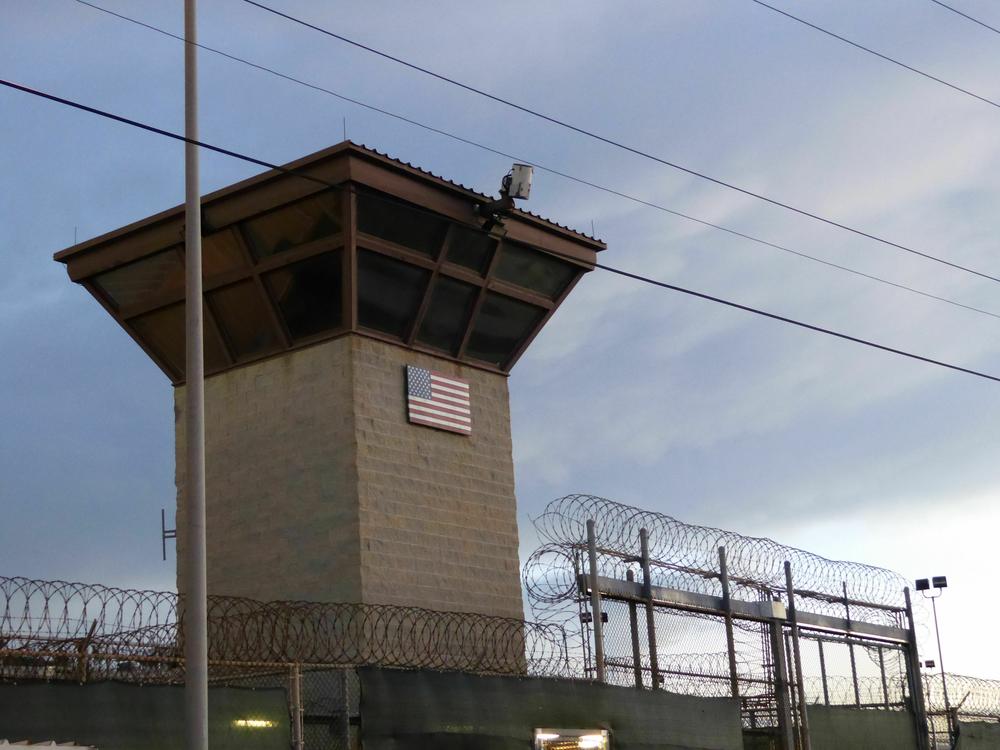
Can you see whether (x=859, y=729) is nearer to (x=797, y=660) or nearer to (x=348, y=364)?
(x=797, y=660)

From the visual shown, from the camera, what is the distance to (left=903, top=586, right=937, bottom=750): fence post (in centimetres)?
2739

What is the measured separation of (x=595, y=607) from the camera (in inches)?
785

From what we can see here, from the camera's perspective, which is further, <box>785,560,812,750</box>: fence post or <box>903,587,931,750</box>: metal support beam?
<box>903,587,931,750</box>: metal support beam

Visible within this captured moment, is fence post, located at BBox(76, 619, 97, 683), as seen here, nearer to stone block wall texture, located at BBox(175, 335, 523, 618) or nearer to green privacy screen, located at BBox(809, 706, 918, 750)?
stone block wall texture, located at BBox(175, 335, 523, 618)

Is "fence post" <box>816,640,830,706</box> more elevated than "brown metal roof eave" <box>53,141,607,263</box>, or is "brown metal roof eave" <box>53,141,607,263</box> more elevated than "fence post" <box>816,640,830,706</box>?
"brown metal roof eave" <box>53,141,607,263</box>

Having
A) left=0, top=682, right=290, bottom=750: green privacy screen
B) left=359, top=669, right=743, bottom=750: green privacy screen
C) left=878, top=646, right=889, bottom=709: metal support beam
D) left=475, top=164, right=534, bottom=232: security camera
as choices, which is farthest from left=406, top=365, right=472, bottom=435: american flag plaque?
left=878, top=646, right=889, bottom=709: metal support beam

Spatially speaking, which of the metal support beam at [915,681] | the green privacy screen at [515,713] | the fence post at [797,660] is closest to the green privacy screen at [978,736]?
the metal support beam at [915,681]

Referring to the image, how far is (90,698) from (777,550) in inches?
533

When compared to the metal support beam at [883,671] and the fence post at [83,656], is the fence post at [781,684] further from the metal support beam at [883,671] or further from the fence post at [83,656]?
the fence post at [83,656]

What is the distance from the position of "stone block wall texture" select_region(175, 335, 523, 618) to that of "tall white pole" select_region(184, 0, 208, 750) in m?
6.81

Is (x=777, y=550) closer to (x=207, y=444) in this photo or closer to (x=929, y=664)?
(x=207, y=444)

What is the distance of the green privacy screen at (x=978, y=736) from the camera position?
93.2 feet

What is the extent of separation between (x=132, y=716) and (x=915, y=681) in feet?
58.5

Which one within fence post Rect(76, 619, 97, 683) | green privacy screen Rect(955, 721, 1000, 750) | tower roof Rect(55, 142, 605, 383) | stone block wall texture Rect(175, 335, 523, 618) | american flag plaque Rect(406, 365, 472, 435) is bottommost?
green privacy screen Rect(955, 721, 1000, 750)
